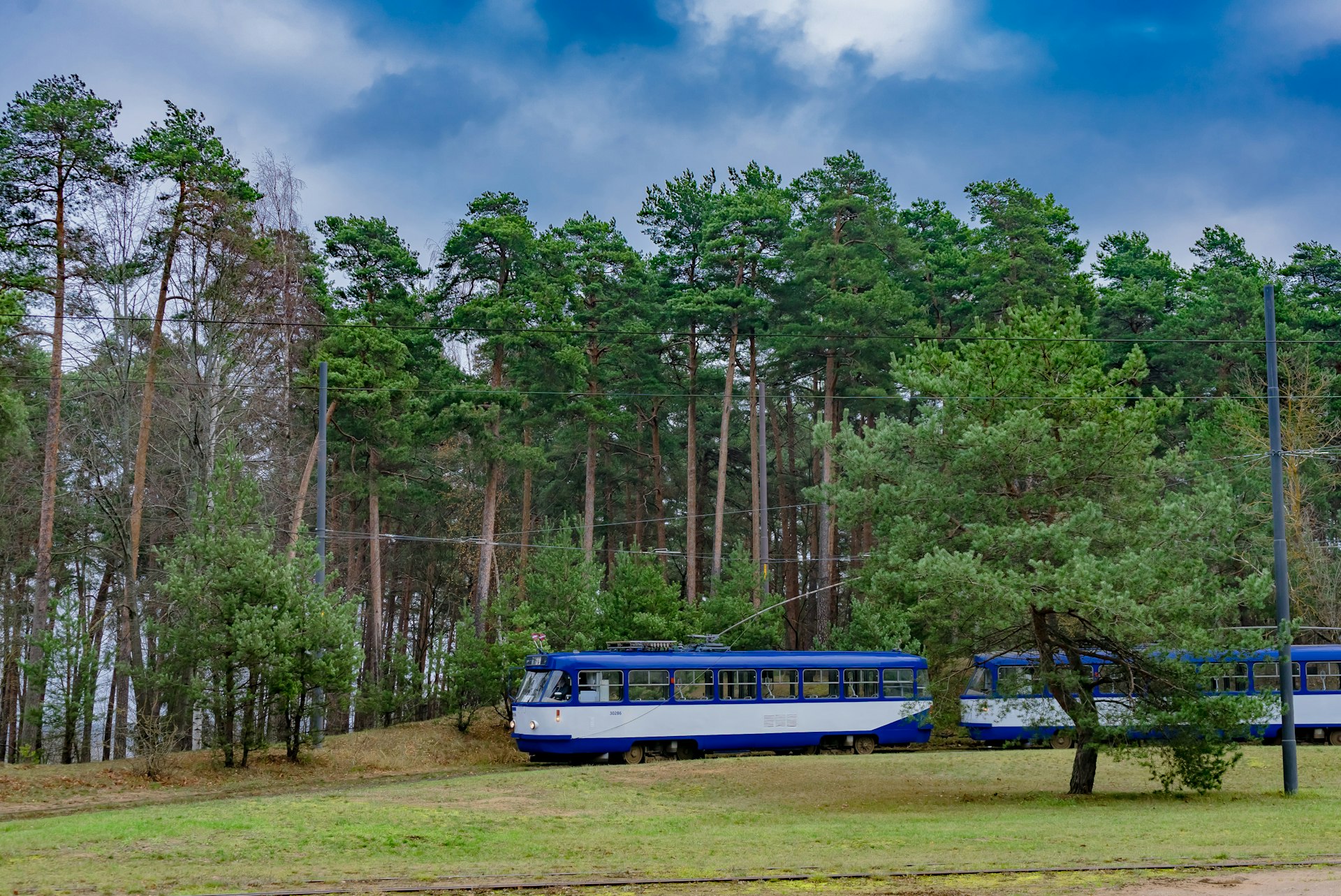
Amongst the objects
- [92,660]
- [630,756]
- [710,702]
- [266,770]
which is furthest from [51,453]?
[710,702]

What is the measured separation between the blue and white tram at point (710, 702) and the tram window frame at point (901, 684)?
2 centimetres

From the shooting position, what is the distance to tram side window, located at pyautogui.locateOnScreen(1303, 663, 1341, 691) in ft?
102

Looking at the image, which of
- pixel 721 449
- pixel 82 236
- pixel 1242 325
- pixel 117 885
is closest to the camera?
pixel 117 885

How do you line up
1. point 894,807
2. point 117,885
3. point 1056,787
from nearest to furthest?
point 117,885
point 894,807
point 1056,787

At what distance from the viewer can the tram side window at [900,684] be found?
30.7 metres

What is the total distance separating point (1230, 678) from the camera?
20109 millimetres

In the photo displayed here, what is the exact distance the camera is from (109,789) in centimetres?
2236

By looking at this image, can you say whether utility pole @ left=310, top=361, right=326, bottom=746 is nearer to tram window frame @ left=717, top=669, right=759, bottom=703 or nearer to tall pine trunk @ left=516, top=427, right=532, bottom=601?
tram window frame @ left=717, top=669, right=759, bottom=703

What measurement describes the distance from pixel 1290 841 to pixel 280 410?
96.4 ft

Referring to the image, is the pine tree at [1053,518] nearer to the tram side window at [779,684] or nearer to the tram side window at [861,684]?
the tram side window at [779,684]

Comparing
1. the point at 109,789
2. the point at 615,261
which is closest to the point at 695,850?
the point at 109,789

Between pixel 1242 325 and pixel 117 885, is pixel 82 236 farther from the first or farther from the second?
pixel 1242 325

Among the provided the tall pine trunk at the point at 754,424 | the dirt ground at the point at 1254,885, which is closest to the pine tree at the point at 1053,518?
the dirt ground at the point at 1254,885

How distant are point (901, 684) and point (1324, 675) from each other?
1053cm
